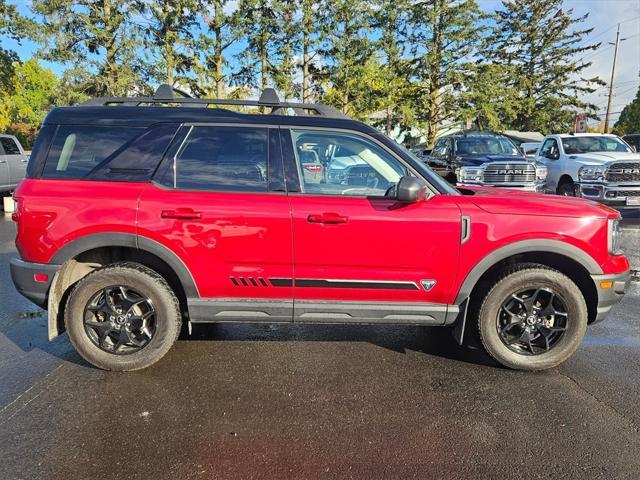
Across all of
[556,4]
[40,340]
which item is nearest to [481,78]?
[556,4]

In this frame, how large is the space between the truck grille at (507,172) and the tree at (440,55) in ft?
61.4

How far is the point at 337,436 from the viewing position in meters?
2.68

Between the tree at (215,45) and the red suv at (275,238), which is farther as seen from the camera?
the tree at (215,45)

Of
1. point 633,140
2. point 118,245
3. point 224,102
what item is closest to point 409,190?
point 224,102

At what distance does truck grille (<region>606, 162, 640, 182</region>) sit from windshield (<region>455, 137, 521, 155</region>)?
202cm

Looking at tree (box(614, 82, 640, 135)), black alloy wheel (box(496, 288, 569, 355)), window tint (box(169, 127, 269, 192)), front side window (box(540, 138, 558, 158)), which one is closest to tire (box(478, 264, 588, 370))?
black alloy wheel (box(496, 288, 569, 355))

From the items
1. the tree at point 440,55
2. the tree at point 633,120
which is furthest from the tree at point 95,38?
the tree at point 633,120

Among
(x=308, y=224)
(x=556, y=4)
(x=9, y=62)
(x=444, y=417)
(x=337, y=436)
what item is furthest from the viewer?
(x=556, y=4)

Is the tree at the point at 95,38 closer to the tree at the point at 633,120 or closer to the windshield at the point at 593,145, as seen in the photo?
the windshield at the point at 593,145

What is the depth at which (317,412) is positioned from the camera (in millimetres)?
2936

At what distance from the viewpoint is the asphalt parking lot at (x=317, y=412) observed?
244 cm

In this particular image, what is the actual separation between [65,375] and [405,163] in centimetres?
298

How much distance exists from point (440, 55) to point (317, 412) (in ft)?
90.5

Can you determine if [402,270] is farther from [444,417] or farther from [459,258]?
[444,417]
